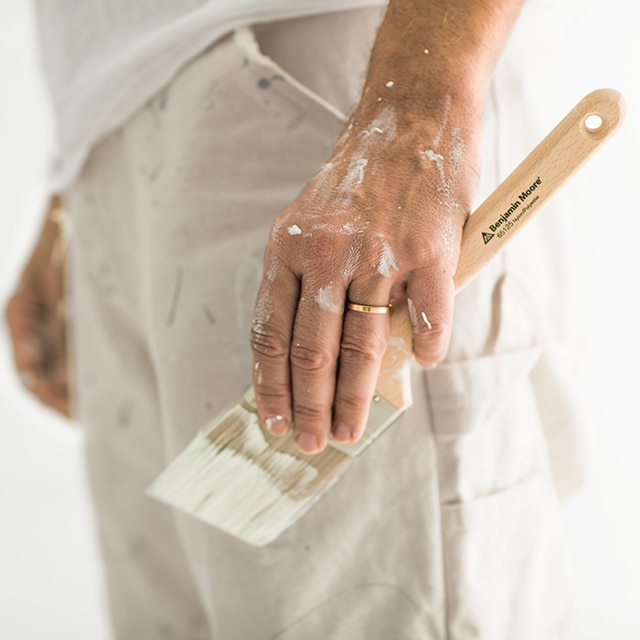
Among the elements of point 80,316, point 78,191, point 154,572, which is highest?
point 78,191

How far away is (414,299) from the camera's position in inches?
16.9

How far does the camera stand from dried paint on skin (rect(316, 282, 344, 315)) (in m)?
0.43

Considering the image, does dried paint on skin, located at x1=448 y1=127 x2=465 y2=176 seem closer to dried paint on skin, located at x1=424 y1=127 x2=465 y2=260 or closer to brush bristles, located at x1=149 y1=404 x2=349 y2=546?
dried paint on skin, located at x1=424 y1=127 x2=465 y2=260

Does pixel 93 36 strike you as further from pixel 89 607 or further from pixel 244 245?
pixel 89 607

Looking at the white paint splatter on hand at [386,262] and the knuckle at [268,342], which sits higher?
the white paint splatter on hand at [386,262]

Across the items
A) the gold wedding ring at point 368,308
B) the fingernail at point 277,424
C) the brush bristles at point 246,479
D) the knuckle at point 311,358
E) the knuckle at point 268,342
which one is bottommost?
the brush bristles at point 246,479

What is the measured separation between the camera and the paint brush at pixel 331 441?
42 cm

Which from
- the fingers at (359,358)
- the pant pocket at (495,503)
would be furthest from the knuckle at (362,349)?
the pant pocket at (495,503)

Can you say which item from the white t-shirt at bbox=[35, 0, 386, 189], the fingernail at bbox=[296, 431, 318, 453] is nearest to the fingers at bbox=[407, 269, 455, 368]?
A: the fingernail at bbox=[296, 431, 318, 453]

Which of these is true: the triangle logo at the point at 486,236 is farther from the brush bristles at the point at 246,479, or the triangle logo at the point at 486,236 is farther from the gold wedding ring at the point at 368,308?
the brush bristles at the point at 246,479

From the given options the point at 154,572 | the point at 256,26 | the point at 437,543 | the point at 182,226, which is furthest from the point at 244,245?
the point at 154,572

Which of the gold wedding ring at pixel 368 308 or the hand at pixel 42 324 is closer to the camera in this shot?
the gold wedding ring at pixel 368 308

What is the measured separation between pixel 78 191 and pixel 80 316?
15cm

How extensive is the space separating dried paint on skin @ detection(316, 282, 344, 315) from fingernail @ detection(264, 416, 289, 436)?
0.10m
